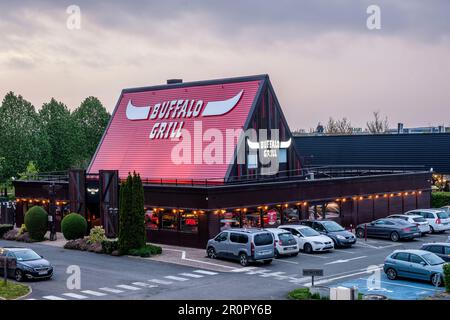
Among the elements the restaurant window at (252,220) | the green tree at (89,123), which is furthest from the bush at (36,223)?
the green tree at (89,123)

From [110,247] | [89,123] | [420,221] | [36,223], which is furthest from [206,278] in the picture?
[89,123]

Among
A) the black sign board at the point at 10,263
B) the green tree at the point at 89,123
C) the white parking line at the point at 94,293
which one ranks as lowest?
the white parking line at the point at 94,293

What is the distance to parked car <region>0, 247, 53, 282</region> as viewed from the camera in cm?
2866

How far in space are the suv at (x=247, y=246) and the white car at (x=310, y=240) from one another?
4.12m

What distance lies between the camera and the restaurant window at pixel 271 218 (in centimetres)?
4156

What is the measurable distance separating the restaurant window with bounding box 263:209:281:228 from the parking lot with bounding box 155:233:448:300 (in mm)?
5411

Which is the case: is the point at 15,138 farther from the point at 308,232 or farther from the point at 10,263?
the point at 10,263

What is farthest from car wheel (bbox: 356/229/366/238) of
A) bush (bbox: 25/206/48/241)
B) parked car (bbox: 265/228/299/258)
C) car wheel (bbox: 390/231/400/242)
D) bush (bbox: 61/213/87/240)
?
bush (bbox: 25/206/48/241)

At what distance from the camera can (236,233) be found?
3284 centimetres

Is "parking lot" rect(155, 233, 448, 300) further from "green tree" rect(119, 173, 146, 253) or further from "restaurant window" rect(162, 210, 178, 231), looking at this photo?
"restaurant window" rect(162, 210, 178, 231)

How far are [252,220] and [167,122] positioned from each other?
12611mm

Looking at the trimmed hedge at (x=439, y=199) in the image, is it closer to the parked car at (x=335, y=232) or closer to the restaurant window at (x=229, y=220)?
the parked car at (x=335, y=232)
